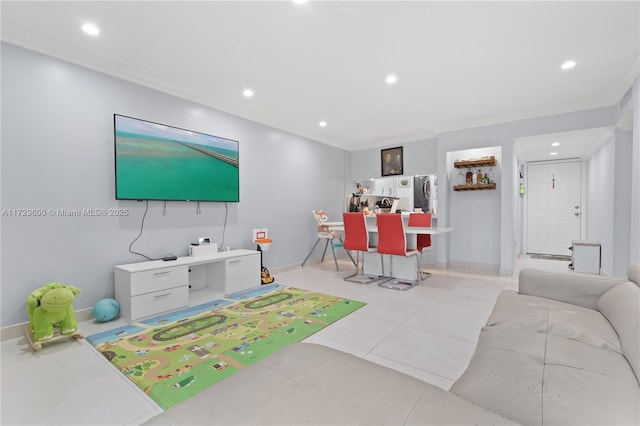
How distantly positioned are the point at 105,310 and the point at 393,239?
333cm

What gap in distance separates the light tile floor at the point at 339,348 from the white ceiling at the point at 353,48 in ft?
8.57

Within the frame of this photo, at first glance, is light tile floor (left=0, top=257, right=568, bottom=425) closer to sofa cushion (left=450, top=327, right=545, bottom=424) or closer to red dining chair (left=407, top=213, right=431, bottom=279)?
sofa cushion (left=450, top=327, right=545, bottom=424)

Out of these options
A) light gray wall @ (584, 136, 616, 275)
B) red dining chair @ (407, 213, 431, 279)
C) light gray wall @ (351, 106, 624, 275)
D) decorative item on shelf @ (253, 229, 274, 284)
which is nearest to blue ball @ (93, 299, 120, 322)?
decorative item on shelf @ (253, 229, 274, 284)

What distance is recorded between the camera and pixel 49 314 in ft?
7.47

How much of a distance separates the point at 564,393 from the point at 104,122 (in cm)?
402

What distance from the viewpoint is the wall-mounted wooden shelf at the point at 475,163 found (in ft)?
15.9

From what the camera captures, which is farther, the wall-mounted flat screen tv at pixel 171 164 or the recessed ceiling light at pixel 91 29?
the wall-mounted flat screen tv at pixel 171 164

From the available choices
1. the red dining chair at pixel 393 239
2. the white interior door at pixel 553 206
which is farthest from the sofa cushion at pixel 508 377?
the white interior door at pixel 553 206

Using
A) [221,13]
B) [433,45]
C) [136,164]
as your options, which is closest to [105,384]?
[136,164]

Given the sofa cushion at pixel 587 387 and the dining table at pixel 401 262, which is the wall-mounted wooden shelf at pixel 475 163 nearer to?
the dining table at pixel 401 262

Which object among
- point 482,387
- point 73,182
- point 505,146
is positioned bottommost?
point 482,387

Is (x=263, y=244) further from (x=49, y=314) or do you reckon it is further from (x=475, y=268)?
(x=475, y=268)

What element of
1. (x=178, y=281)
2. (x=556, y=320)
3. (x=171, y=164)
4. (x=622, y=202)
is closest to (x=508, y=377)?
(x=556, y=320)

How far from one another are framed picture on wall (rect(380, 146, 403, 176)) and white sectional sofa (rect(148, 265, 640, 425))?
4.81 m
